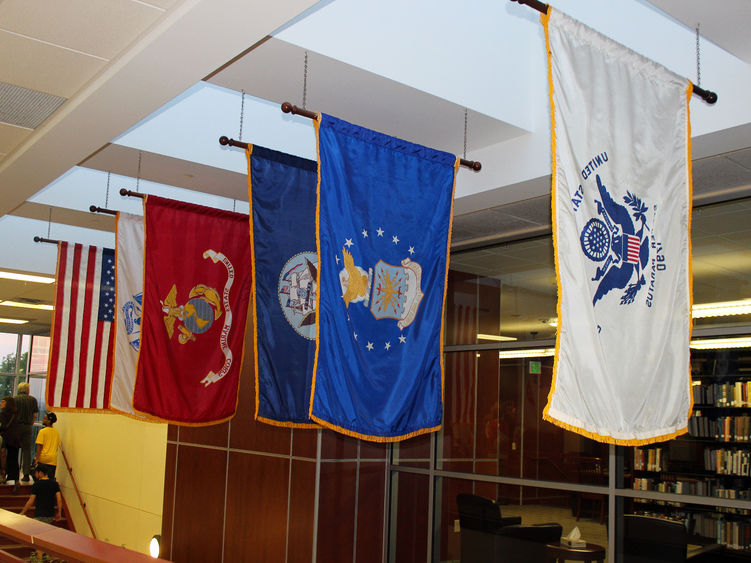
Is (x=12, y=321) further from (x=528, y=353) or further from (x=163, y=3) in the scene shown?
(x=163, y=3)

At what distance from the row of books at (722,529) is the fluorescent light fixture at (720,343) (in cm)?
118

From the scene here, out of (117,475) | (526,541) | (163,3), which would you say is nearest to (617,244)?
(163,3)

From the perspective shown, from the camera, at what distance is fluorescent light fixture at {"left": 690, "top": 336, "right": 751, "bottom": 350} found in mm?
5281

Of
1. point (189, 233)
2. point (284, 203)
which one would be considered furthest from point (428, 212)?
point (189, 233)

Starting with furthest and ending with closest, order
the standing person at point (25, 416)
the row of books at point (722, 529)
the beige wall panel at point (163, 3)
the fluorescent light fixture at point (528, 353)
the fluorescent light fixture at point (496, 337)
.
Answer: the standing person at point (25, 416), the fluorescent light fixture at point (496, 337), the fluorescent light fixture at point (528, 353), the row of books at point (722, 529), the beige wall panel at point (163, 3)

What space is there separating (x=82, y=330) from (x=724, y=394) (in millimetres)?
5606

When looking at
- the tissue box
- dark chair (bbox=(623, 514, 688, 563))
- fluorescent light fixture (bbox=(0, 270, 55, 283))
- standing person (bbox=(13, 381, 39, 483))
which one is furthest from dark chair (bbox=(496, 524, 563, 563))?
standing person (bbox=(13, 381, 39, 483))

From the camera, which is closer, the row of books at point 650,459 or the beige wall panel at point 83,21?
the beige wall panel at point 83,21

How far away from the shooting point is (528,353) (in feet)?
22.7

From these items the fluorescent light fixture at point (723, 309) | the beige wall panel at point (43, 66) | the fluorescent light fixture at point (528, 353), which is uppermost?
the beige wall panel at point (43, 66)

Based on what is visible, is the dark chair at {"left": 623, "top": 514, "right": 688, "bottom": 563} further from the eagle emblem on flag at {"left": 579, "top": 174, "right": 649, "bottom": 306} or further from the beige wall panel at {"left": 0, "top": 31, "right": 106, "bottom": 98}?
the beige wall panel at {"left": 0, "top": 31, "right": 106, "bottom": 98}

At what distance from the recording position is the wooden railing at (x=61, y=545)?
3078 millimetres

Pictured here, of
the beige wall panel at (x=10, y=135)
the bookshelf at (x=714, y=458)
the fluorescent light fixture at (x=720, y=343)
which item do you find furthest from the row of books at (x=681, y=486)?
the beige wall panel at (x=10, y=135)

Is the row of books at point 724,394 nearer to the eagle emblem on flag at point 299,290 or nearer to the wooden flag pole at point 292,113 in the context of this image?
the wooden flag pole at point 292,113
